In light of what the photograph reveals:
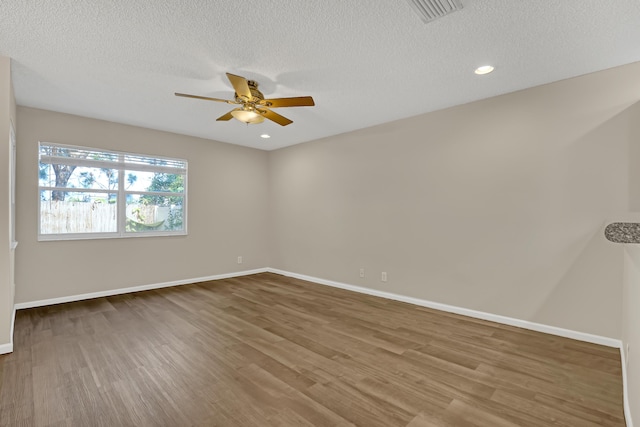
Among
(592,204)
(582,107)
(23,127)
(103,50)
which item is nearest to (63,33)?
(103,50)

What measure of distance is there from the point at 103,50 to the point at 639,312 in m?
3.94

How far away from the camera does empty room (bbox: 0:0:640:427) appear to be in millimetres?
2006

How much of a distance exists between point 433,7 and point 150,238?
16.1 ft

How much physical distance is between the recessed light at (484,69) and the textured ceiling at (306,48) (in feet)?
0.28

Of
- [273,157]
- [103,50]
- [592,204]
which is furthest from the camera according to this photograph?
[273,157]

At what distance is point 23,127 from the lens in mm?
3828

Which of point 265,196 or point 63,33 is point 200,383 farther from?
point 265,196

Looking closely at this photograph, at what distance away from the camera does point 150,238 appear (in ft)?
16.1

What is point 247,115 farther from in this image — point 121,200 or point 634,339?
point 634,339

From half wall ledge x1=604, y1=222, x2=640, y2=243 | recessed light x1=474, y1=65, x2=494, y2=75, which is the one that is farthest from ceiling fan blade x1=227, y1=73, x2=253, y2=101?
half wall ledge x1=604, y1=222, x2=640, y2=243

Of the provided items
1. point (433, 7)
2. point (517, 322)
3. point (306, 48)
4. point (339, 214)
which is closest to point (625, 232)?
point (433, 7)

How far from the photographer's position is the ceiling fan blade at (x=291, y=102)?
2.77 meters

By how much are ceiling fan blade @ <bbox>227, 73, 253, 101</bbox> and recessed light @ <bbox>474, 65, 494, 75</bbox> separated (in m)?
2.14

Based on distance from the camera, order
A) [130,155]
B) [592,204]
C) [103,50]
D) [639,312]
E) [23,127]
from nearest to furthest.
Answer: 1. [639,312]
2. [103,50]
3. [592,204]
4. [23,127]
5. [130,155]
